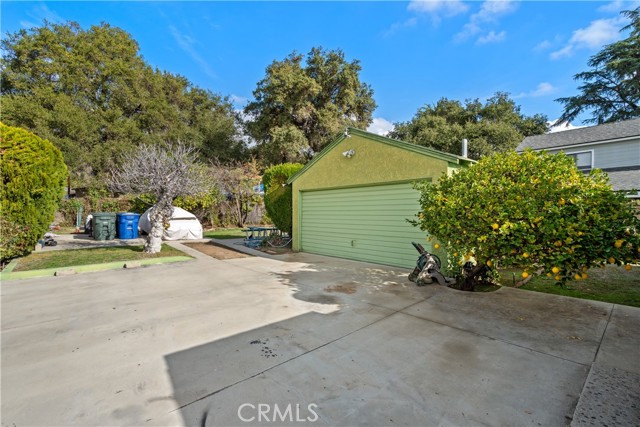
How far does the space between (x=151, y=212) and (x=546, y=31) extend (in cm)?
1201

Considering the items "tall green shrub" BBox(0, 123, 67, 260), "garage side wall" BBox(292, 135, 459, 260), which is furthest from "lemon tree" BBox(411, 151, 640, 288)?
"tall green shrub" BBox(0, 123, 67, 260)

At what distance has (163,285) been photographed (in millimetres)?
5273

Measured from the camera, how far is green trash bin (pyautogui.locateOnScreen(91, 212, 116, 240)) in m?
11.5

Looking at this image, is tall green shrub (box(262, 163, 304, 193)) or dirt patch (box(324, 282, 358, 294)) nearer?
dirt patch (box(324, 282, 358, 294))

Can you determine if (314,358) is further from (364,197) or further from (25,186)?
(25,186)

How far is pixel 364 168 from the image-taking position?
7.45 meters

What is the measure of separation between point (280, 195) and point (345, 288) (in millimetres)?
6279

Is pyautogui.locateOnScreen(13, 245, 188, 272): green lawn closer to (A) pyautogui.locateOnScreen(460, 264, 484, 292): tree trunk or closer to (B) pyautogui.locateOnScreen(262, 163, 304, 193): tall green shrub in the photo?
(B) pyautogui.locateOnScreen(262, 163, 304, 193): tall green shrub

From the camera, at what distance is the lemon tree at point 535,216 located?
312 cm

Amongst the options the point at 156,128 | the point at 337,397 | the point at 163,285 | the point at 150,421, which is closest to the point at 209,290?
the point at 163,285

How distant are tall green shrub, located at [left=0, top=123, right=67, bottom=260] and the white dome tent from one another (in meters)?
4.97

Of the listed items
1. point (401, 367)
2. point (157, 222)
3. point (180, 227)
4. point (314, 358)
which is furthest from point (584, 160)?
point (180, 227)

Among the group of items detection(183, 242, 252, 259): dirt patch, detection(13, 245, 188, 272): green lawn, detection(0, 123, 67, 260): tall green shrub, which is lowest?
detection(183, 242, 252, 259): dirt patch

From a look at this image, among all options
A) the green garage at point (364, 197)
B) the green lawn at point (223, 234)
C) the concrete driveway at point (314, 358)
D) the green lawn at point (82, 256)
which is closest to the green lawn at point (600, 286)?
the concrete driveway at point (314, 358)
